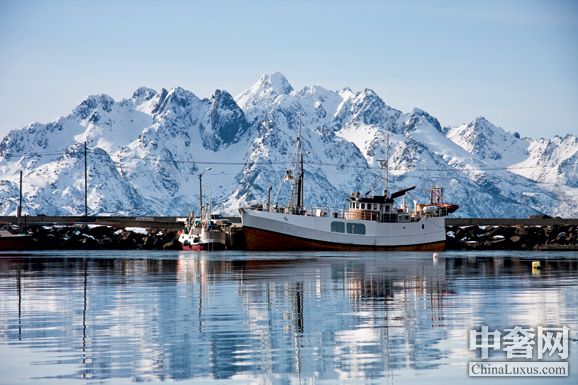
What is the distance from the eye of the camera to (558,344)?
2480 centimetres

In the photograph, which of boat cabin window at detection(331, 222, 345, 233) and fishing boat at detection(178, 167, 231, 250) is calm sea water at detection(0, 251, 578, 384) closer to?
boat cabin window at detection(331, 222, 345, 233)

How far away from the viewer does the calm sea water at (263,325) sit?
2203 cm

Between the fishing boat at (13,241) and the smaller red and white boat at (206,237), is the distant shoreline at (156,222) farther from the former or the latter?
the fishing boat at (13,241)

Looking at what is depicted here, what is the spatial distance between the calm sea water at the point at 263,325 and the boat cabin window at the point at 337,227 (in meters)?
48.4

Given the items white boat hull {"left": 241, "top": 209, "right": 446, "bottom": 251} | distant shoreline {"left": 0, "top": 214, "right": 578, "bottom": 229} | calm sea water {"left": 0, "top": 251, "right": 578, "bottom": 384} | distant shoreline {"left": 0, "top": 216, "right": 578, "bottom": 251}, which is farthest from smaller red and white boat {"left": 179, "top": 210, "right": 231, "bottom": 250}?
calm sea water {"left": 0, "top": 251, "right": 578, "bottom": 384}

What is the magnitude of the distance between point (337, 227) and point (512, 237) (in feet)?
82.1

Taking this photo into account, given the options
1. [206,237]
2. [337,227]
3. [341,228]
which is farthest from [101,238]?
[341,228]

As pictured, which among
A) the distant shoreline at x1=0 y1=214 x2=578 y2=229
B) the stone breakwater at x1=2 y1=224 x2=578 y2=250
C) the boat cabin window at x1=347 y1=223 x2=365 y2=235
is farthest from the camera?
the distant shoreline at x1=0 y1=214 x2=578 y2=229

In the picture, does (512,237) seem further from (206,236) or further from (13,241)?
(13,241)

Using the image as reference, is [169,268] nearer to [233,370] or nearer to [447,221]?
[233,370]

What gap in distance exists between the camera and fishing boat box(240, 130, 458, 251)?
9788 centimetres

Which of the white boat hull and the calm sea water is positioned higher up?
the white boat hull

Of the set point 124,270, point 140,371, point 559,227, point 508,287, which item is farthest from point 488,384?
point 559,227

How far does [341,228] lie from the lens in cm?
9925
